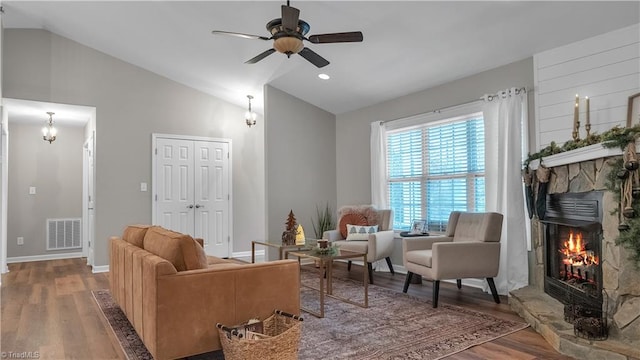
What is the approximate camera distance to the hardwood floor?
2.75 metres

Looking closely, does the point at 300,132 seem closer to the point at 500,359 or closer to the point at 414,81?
the point at 414,81

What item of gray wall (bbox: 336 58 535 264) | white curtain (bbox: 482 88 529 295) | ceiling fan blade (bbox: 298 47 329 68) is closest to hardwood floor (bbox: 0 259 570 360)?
white curtain (bbox: 482 88 529 295)

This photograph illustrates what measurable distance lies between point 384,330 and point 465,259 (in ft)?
3.82

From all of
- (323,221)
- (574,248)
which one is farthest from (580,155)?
(323,221)

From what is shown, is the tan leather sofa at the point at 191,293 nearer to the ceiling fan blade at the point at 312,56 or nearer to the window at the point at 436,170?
the ceiling fan blade at the point at 312,56

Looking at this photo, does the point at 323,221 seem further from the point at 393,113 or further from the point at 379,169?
the point at 393,113

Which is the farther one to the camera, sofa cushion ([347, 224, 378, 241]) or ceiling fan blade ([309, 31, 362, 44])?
sofa cushion ([347, 224, 378, 241])

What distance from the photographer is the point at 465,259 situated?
383cm

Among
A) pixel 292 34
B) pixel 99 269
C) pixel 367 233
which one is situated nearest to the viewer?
pixel 292 34

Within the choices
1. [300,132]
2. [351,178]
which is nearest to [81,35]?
[300,132]

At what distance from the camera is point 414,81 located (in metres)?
5.09

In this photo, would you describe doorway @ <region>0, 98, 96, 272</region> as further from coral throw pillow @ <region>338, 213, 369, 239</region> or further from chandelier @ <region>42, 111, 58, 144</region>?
coral throw pillow @ <region>338, 213, 369, 239</region>

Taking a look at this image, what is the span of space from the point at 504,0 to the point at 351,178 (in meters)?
3.59

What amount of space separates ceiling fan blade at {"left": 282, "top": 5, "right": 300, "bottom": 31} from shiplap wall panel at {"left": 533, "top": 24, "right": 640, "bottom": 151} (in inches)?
97.8
